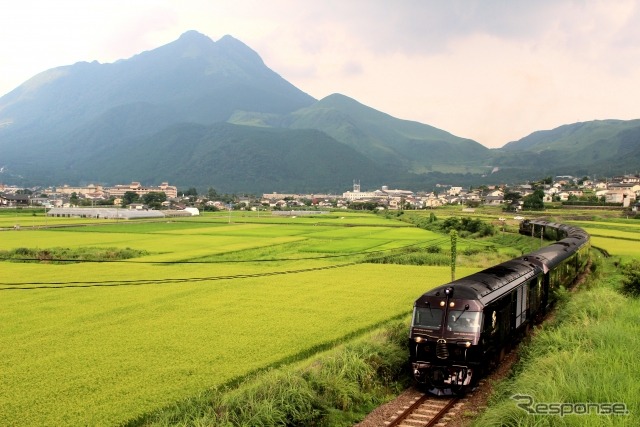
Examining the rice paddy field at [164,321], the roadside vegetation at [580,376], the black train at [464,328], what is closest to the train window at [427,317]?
the black train at [464,328]

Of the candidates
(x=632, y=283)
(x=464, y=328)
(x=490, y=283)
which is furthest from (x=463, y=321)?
(x=632, y=283)

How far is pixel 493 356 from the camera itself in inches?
598

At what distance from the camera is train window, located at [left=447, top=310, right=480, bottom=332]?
45.5ft

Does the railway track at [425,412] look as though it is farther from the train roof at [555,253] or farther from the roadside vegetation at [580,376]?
the train roof at [555,253]

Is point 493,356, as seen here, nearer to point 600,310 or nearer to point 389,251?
→ point 600,310

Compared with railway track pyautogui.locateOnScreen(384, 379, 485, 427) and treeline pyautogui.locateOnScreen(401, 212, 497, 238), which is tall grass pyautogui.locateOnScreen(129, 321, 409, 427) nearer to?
railway track pyautogui.locateOnScreen(384, 379, 485, 427)

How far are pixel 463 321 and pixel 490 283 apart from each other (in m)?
2.32

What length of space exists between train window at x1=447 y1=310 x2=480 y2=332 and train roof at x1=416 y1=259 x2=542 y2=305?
0.44 m

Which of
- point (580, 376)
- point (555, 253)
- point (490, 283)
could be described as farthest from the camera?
point (555, 253)

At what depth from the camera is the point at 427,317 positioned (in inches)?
570

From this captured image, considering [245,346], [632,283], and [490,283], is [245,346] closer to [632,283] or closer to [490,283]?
[490,283]

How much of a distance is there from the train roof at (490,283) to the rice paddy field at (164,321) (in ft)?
15.5

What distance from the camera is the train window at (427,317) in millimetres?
14273

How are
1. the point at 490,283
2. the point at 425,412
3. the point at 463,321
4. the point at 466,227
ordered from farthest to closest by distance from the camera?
the point at 466,227 < the point at 490,283 < the point at 463,321 < the point at 425,412
